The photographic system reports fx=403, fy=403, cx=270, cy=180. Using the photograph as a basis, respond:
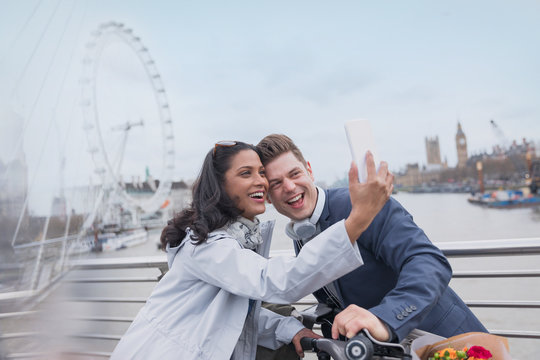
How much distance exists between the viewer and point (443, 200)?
200 feet

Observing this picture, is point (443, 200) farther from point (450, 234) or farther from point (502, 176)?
point (450, 234)

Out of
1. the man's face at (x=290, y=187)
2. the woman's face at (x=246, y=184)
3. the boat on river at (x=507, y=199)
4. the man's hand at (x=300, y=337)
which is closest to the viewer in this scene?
the man's hand at (x=300, y=337)

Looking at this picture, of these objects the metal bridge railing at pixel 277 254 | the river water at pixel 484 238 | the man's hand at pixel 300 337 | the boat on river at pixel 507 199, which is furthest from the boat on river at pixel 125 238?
the boat on river at pixel 507 199

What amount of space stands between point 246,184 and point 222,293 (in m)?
0.44

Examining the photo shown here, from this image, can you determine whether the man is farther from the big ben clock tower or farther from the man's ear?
the big ben clock tower

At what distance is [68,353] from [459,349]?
2.96ft

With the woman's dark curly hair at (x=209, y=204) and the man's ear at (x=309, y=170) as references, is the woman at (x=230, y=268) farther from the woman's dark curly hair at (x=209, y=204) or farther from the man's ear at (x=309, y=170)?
the man's ear at (x=309, y=170)

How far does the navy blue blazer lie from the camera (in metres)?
1.15

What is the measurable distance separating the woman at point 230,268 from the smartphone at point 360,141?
0.08ft

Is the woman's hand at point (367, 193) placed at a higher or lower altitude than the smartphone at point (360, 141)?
lower

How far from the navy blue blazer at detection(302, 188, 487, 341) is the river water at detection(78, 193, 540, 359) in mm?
408

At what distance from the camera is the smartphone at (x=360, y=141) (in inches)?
41.8

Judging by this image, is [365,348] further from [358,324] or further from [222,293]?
[222,293]

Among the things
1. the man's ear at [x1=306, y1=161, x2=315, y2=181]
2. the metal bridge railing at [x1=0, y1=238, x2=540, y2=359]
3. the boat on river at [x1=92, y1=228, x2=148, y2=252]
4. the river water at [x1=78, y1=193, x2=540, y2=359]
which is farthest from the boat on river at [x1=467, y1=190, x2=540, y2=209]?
the man's ear at [x1=306, y1=161, x2=315, y2=181]
